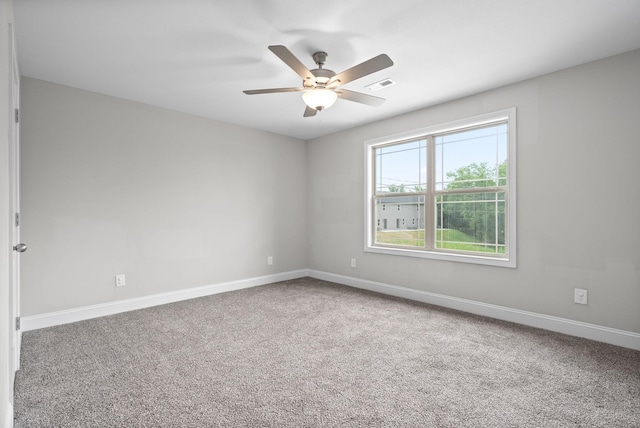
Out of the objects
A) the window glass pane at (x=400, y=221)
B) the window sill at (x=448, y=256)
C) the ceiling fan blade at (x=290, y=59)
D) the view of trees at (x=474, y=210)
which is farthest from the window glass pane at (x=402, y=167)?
the ceiling fan blade at (x=290, y=59)

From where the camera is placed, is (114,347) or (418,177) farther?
(418,177)

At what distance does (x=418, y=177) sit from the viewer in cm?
417

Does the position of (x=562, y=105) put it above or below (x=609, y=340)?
above

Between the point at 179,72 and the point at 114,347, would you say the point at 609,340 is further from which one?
the point at 179,72

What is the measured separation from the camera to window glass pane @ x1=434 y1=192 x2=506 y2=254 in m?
3.45

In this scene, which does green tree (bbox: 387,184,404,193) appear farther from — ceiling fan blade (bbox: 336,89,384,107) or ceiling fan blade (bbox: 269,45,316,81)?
ceiling fan blade (bbox: 269,45,316,81)

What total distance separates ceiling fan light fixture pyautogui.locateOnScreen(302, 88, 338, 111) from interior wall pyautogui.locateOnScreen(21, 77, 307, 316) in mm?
2229

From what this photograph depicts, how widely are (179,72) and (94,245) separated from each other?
2038mm

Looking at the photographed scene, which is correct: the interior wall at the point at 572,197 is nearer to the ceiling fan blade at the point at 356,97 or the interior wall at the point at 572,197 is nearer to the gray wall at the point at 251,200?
the gray wall at the point at 251,200

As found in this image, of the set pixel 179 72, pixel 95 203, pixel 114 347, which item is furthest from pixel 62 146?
pixel 114 347

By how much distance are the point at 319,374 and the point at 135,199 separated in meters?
2.91

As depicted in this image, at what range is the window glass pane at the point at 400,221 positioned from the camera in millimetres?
4180

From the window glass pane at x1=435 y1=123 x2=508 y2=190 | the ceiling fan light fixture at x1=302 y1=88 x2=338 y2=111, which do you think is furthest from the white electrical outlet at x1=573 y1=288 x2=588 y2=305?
the ceiling fan light fixture at x1=302 y1=88 x2=338 y2=111

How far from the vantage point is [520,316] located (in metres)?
3.18
